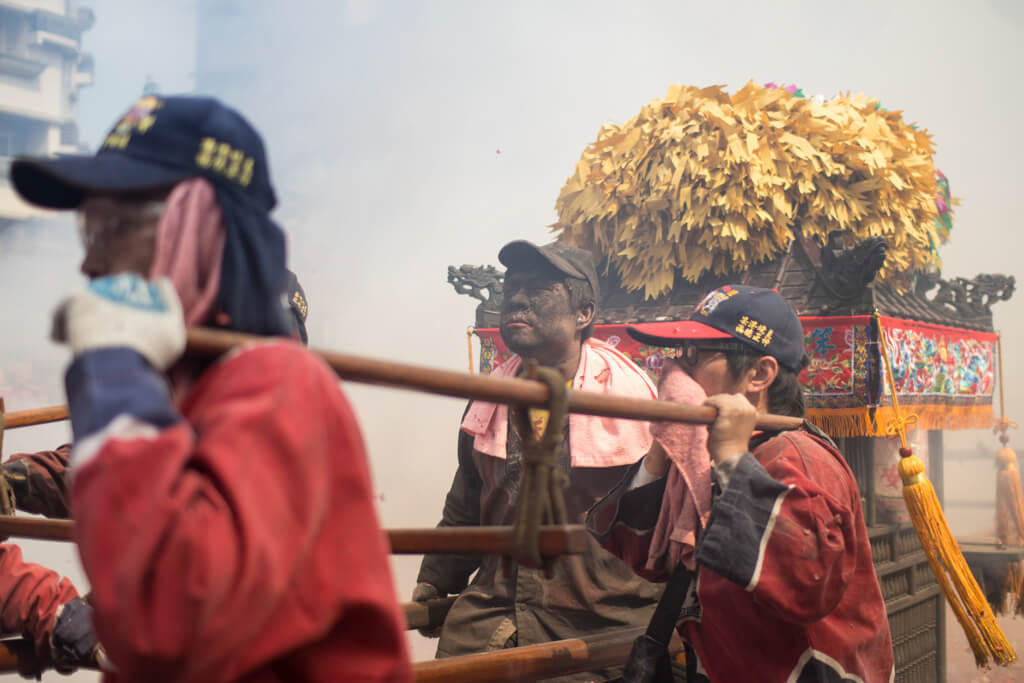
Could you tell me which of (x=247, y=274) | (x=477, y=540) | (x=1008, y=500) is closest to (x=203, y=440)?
(x=247, y=274)

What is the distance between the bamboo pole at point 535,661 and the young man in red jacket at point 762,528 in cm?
26

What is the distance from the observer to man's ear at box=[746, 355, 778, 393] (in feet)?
7.49

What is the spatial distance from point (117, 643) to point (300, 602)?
0.19 meters

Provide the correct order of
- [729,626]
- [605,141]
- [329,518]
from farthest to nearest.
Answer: [605,141] → [729,626] → [329,518]

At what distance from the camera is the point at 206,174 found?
1057 millimetres

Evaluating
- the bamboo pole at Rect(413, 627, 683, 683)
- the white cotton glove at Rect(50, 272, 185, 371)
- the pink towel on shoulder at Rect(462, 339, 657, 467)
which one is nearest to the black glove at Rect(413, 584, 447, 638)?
the pink towel on shoulder at Rect(462, 339, 657, 467)

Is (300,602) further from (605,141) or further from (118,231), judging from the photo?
(605,141)

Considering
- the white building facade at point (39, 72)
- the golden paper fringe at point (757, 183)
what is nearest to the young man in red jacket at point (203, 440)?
the golden paper fringe at point (757, 183)

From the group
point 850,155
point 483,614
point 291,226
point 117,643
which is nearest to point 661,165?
point 850,155

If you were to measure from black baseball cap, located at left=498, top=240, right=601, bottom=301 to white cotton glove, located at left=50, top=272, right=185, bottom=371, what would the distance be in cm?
228

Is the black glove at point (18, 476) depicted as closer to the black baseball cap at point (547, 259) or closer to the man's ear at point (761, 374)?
the black baseball cap at point (547, 259)

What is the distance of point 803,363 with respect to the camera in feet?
7.93

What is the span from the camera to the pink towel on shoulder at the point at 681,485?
211 centimetres

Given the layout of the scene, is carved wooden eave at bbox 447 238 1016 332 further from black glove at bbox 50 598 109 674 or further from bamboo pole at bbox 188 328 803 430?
black glove at bbox 50 598 109 674
